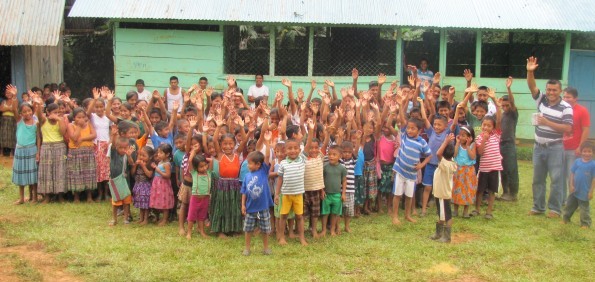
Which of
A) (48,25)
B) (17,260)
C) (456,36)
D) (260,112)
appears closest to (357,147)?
(260,112)

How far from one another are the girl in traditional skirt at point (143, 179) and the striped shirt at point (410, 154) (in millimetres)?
2757

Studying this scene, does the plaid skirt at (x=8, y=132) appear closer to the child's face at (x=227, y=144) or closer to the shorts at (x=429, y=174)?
the child's face at (x=227, y=144)

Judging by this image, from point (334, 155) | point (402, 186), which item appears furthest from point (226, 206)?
point (402, 186)

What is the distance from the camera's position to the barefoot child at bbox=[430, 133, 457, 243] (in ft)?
21.3

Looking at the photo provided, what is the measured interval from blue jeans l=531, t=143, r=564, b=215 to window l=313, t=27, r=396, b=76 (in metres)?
4.80

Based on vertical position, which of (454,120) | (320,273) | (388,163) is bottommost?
(320,273)

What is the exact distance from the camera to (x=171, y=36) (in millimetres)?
11719

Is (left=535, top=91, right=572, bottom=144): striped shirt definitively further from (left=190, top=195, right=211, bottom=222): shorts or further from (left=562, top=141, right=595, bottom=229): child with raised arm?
(left=190, top=195, right=211, bottom=222): shorts

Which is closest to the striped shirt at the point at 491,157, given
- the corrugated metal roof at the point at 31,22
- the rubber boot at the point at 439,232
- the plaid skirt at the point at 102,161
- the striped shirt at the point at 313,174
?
the rubber boot at the point at 439,232

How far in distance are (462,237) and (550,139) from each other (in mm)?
1710

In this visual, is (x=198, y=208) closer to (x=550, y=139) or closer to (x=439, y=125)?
(x=439, y=125)

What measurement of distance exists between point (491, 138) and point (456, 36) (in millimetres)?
5476

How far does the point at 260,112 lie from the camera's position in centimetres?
775

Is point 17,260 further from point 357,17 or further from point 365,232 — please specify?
point 357,17
